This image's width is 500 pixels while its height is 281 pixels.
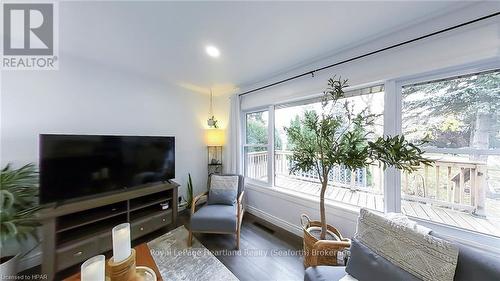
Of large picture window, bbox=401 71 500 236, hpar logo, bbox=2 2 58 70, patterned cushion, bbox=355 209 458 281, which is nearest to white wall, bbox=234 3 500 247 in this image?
large picture window, bbox=401 71 500 236

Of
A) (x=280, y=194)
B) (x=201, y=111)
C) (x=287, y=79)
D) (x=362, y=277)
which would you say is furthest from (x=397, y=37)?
(x=201, y=111)

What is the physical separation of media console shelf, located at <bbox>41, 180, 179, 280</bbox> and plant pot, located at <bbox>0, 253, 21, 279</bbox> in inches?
6.9

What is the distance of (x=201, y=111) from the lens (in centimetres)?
360

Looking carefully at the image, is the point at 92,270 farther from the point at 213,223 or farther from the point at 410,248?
the point at 410,248

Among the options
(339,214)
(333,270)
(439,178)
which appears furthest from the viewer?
(339,214)

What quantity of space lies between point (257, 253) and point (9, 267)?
2.19m

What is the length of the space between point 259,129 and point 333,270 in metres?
2.27

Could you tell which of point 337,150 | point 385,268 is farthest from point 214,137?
point 385,268

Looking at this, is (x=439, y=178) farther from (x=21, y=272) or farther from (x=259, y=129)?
(x=21, y=272)

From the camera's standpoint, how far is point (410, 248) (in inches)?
40.5

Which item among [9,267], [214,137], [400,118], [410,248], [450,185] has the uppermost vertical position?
[400,118]

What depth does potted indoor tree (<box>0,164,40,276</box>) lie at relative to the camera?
1386mm

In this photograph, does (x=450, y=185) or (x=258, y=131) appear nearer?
(x=450, y=185)

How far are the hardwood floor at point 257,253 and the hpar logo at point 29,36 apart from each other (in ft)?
7.11
